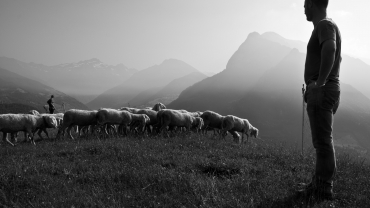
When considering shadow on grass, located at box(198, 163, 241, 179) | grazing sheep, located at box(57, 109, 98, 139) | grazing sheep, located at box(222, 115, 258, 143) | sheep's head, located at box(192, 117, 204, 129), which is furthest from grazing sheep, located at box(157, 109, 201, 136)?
shadow on grass, located at box(198, 163, 241, 179)

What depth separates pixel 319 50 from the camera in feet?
16.6

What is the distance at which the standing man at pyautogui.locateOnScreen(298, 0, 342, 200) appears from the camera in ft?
15.0

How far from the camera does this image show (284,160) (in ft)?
27.6

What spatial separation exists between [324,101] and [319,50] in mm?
1030

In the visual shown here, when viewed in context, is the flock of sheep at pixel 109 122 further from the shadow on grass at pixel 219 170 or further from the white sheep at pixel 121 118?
the shadow on grass at pixel 219 170

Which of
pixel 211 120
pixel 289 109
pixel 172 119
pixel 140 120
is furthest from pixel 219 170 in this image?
pixel 289 109

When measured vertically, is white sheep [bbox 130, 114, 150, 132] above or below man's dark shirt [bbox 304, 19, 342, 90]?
below

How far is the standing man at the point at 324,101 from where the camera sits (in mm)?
4578

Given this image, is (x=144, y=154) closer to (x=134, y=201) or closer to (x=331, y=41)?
(x=134, y=201)

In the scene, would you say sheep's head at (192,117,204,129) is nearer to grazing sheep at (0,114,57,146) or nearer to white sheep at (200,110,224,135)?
white sheep at (200,110,224,135)

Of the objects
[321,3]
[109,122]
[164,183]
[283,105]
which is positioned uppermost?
[321,3]

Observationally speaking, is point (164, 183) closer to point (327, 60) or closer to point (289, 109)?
point (327, 60)

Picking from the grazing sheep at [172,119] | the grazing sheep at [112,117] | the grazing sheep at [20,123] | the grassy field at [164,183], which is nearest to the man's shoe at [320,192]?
the grassy field at [164,183]

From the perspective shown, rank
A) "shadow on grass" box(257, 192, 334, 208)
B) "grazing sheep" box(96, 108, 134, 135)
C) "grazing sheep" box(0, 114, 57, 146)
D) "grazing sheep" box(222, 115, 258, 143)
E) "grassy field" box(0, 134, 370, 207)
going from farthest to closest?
"grazing sheep" box(222, 115, 258, 143), "grazing sheep" box(96, 108, 134, 135), "grazing sheep" box(0, 114, 57, 146), "grassy field" box(0, 134, 370, 207), "shadow on grass" box(257, 192, 334, 208)
